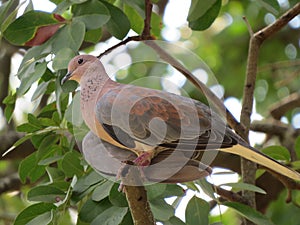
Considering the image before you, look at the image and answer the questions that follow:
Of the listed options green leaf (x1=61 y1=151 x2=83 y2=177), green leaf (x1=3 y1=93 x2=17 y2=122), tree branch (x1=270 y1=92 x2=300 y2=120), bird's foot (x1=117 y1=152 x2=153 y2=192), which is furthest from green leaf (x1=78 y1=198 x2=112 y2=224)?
tree branch (x1=270 y1=92 x2=300 y2=120)

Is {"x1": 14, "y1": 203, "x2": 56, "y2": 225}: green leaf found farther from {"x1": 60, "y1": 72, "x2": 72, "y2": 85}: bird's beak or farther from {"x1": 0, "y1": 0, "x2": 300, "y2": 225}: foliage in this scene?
{"x1": 60, "y1": 72, "x2": 72, "y2": 85}: bird's beak

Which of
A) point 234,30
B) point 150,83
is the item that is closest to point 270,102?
point 234,30

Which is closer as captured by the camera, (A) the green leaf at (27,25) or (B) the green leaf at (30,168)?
(A) the green leaf at (27,25)

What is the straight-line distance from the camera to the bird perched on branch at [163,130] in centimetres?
238

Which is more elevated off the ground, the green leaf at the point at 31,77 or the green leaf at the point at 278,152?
the green leaf at the point at 31,77

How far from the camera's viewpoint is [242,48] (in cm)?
520

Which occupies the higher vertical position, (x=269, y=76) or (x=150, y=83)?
(x=150, y=83)

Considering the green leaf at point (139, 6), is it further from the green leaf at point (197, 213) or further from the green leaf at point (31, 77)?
the green leaf at point (197, 213)

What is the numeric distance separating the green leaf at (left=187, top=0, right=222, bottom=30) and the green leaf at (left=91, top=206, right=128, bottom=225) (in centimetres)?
73

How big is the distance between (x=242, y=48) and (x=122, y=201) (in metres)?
2.89

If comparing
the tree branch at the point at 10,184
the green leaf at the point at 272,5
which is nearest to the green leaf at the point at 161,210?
the green leaf at the point at 272,5

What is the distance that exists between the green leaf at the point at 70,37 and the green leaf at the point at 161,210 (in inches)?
Answer: 23.3

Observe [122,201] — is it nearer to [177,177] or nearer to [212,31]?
[177,177]

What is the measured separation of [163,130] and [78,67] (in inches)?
17.8
